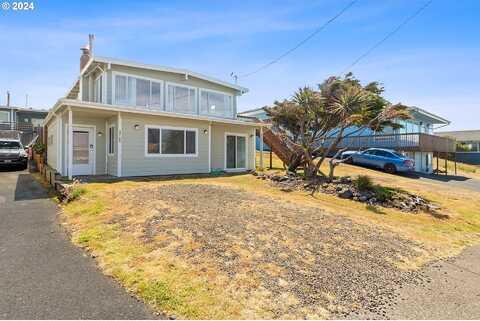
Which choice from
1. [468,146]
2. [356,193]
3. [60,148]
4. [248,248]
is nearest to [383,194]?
[356,193]

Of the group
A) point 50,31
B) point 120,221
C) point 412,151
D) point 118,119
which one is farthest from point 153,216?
point 412,151

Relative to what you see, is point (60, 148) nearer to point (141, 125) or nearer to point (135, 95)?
point (141, 125)

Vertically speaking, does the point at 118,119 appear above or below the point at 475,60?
below

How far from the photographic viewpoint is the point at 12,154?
17.0 m

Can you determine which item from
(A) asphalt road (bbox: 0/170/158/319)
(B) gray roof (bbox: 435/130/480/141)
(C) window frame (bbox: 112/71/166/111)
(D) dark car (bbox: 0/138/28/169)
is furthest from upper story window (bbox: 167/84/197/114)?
(B) gray roof (bbox: 435/130/480/141)

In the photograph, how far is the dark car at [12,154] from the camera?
16.8 m

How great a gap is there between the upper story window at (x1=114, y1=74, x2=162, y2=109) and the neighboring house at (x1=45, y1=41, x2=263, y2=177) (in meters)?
0.05

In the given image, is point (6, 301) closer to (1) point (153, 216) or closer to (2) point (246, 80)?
(1) point (153, 216)

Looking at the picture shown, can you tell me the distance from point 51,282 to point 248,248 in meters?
3.00

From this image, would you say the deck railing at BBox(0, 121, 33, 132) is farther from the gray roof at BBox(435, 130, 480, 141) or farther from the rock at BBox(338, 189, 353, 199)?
the gray roof at BBox(435, 130, 480, 141)

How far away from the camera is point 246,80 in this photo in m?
23.3

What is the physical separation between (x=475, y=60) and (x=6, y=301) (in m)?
17.0

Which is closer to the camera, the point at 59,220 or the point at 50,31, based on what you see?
the point at 59,220

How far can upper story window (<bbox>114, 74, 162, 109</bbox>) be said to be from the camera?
14.1 meters
